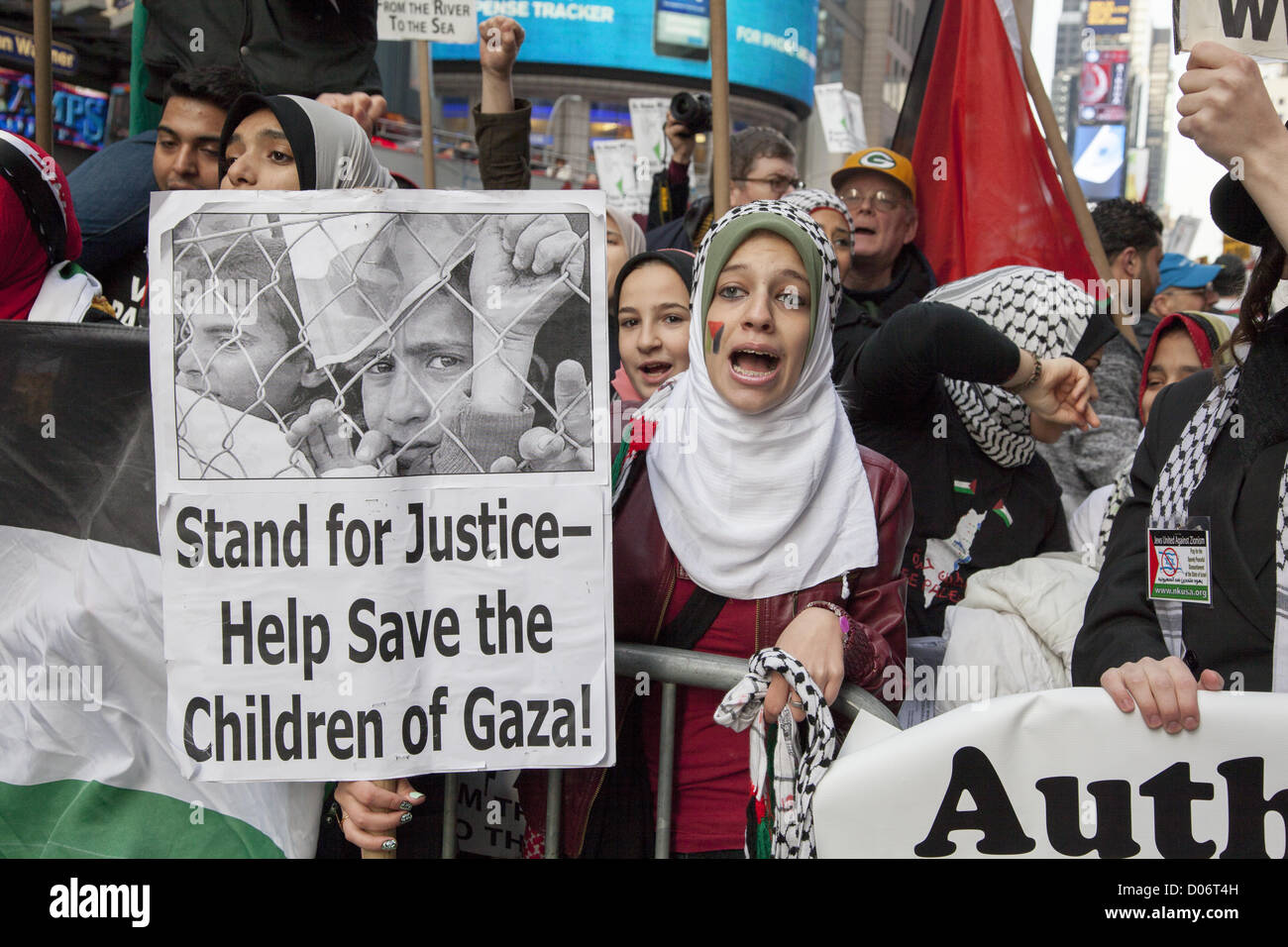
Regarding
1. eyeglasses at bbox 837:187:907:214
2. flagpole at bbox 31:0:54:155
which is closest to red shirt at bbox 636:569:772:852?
flagpole at bbox 31:0:54:155

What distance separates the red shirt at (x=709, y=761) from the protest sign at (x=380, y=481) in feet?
0.95

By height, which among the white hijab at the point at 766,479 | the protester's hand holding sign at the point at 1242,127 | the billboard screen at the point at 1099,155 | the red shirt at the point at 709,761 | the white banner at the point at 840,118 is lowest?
the red shirt at the point at 709,761

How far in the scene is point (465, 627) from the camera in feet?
5.82

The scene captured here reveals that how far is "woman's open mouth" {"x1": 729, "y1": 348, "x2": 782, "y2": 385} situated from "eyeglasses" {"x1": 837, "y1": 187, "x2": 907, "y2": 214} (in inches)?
84.8

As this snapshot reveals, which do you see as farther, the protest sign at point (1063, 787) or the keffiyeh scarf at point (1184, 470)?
the keffiyeh scarf at point (1184, 470)

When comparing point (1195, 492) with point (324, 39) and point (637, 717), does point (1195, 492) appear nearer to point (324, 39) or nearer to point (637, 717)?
point (637, 717)

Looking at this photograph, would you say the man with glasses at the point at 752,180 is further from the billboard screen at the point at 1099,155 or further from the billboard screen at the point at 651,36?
the billboard screen at the point at 651,36

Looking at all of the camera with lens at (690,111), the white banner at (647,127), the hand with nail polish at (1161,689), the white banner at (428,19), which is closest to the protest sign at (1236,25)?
the hand with nail polish at (1161,689)

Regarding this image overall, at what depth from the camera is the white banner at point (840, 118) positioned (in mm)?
8391

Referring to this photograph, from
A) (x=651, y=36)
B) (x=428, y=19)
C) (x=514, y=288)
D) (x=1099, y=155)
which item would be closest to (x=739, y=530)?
(x=514, y=288)

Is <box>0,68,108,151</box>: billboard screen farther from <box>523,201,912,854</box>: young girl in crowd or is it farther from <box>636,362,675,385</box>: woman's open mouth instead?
<box>523,201,912,854</box>: young girl in crowd

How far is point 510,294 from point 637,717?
770mm
